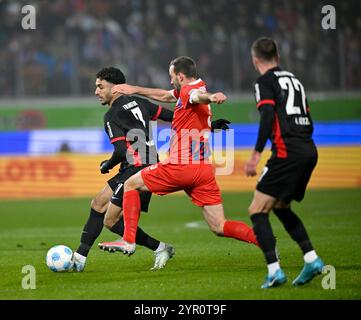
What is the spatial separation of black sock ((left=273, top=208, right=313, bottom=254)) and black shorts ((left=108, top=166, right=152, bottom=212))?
5.51 feet

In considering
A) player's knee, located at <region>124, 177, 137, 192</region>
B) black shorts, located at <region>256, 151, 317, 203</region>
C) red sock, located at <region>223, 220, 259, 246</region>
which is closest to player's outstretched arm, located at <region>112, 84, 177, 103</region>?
player's knee, located at <region>124, 177, 137, 192</region>

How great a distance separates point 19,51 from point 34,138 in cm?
269

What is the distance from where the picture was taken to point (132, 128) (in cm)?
913

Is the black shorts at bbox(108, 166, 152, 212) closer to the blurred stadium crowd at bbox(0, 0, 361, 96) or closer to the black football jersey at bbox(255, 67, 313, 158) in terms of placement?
the black football jersey at bbox(255, 67, 313, 158)

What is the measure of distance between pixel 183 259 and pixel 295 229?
2558 millimetres

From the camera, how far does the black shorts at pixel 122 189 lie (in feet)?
29.2

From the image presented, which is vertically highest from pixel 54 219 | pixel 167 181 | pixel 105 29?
pixel 105 29

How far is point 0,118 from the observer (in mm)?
22453

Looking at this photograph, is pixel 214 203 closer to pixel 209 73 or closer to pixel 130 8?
pixel 209 73

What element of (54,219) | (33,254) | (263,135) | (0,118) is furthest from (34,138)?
(263,135)

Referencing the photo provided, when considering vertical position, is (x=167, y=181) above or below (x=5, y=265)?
above

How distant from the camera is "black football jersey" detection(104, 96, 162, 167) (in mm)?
9078

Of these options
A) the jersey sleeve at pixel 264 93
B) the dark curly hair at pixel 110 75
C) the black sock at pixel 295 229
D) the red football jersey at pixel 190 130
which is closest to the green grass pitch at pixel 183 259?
the black sock at pixel 295 229

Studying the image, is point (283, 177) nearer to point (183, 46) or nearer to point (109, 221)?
point (109, 221)
